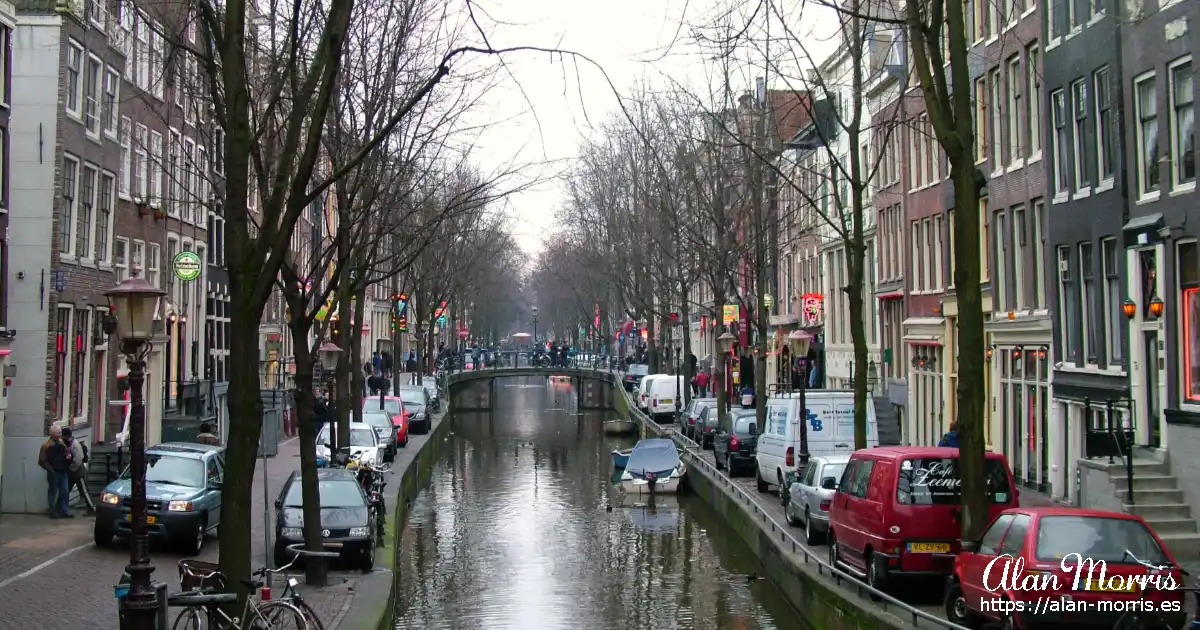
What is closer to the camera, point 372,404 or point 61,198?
point 61,198

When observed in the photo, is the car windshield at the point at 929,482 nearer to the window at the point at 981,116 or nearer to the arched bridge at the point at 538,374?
the window at the point at 981,116

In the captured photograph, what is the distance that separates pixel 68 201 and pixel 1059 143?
69.2 feet

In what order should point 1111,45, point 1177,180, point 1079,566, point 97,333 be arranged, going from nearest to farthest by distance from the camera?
point 1079,566 < point 1177,180 < point 1111,45 < point 97,333

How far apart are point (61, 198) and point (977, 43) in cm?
2190

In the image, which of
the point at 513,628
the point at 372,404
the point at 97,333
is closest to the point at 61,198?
the point at 97,333

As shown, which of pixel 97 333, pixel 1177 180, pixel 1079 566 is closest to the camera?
pixel 1079 566

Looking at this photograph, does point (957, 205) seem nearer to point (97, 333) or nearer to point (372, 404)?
point (97, 333)

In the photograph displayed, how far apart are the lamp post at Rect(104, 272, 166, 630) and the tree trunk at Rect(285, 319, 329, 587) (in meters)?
5.44

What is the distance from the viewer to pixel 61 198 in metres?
28.2

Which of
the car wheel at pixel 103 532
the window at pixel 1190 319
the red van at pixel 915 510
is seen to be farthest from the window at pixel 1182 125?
the car wheel at pixel 103 532

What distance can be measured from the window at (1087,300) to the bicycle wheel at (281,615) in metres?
18.6

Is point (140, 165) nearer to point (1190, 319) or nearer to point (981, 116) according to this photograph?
point (981, 116)

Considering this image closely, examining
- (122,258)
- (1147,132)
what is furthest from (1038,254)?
(122,258)

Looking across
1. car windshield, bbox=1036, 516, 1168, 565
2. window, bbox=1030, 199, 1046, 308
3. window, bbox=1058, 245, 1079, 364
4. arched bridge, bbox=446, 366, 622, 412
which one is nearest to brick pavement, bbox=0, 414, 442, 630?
car windshield, bbox=1036, 516, 1168, 565
